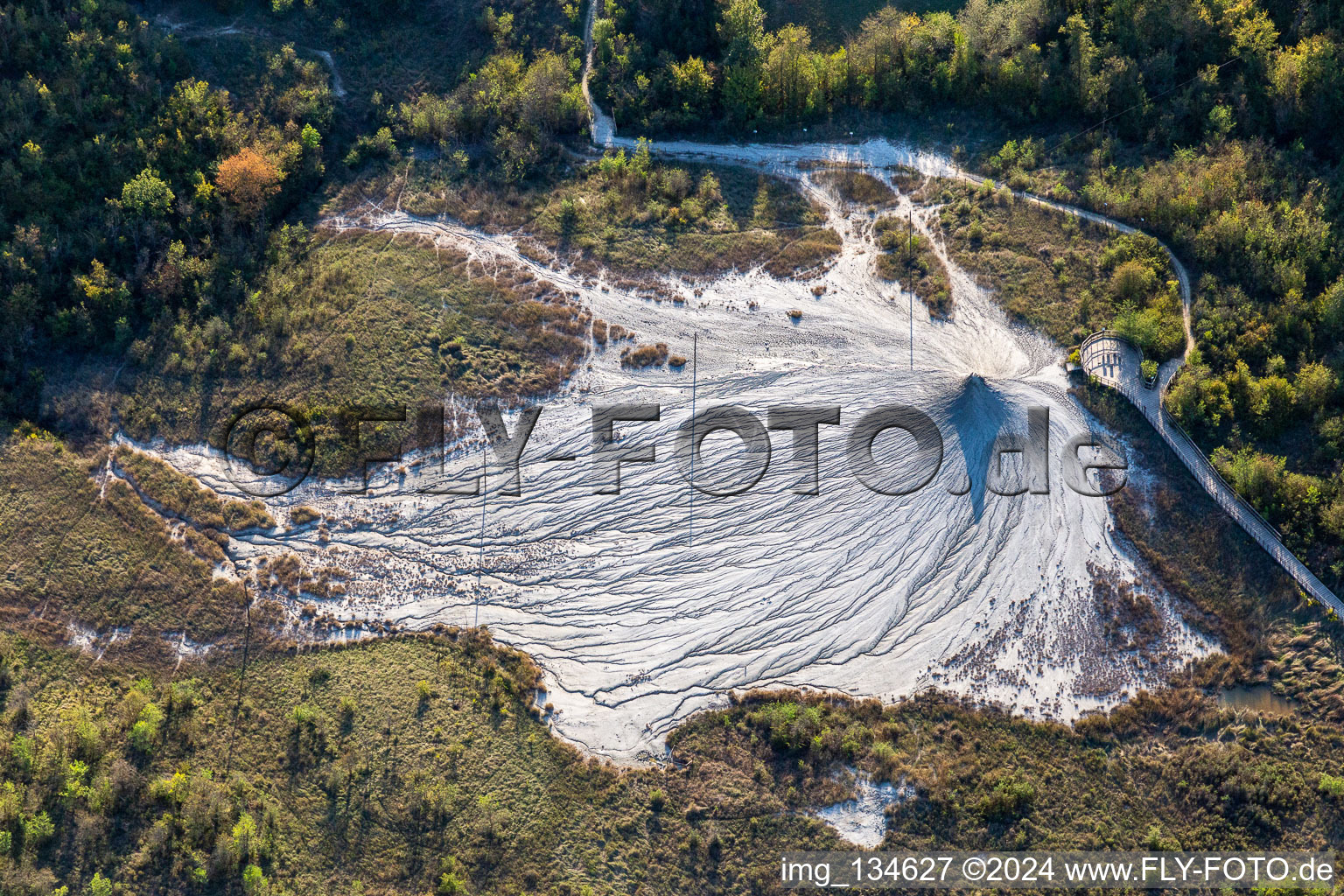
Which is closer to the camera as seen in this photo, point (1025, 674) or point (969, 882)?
point (969, 882)

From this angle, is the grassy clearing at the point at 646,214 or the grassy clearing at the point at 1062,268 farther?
the grassy clearing at the point at 646,214

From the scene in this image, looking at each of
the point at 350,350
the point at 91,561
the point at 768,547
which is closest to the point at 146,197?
A: the point at 350,350

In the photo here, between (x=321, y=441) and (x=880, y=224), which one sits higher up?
(x=880, y=224)

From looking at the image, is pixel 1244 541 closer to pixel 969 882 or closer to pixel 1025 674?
pixel 1025 674

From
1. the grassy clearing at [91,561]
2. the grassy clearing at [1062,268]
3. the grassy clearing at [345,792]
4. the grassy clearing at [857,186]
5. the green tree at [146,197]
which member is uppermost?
the grassy clearing at [857,186]

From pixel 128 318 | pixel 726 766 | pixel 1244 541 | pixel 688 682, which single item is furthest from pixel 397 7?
pixel 1244 541

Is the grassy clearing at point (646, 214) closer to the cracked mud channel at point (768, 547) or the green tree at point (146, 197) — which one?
the cracked mud channel at point (768, 547)

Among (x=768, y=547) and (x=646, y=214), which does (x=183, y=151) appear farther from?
(x=768, y=547)

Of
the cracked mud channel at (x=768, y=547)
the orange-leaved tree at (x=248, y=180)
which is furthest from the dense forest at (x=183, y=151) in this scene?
the cracked mud channel at (x=768, y=547)
